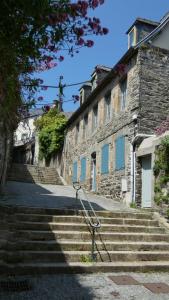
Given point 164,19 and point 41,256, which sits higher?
point 164,19

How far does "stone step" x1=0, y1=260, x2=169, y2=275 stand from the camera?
19.9 ft

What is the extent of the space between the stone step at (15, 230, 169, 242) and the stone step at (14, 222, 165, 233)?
16 centimetres

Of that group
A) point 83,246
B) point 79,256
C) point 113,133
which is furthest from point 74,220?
point 113,133

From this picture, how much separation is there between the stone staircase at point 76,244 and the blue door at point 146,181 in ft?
5.95

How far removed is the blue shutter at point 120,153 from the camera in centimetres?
1309

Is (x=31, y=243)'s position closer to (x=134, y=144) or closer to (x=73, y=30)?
(x=73, y=30)

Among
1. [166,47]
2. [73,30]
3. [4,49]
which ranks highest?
[166,47]

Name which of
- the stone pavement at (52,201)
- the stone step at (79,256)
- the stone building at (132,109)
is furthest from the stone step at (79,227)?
the stone building at (132,109)

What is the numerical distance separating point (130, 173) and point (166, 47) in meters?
4.93

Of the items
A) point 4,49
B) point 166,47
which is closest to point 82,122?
point 166,47

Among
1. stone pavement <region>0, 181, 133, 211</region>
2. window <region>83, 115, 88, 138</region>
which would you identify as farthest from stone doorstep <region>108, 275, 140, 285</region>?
window <region>83, 115, 88, 138</region>

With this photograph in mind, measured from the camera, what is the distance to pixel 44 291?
17.0ft

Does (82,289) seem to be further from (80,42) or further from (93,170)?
(93,170)

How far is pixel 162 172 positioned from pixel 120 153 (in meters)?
3.66
